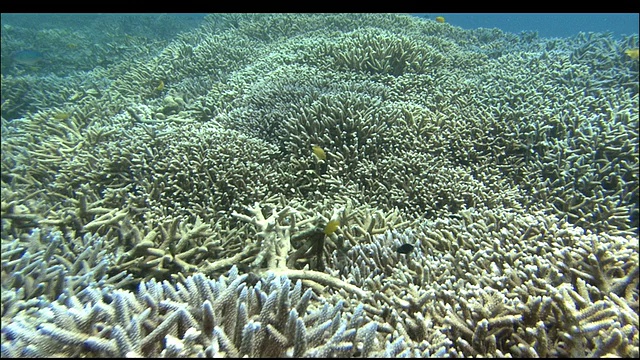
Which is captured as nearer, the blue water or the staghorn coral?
the staghorn coral

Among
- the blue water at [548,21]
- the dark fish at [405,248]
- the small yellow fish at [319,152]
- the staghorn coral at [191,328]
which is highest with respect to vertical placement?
the blue water at [548,21]

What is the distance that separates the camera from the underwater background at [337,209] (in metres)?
1.78

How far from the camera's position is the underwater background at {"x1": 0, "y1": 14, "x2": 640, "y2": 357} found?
178cm

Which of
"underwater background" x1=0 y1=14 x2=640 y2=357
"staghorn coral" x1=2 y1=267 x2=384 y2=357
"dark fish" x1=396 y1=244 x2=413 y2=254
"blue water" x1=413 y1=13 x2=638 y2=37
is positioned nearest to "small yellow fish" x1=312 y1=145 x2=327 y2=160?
"underwater background" x1=0 y1=14 x2=640 y2=357

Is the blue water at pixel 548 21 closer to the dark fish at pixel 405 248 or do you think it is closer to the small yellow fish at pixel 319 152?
the small yellow fish at pixel 319 152

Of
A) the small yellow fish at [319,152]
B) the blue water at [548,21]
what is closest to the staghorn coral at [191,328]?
the small yellow fish at [319,152]

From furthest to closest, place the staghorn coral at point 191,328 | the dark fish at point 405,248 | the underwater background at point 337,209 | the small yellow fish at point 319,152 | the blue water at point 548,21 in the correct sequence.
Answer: the blue water at point 548,21 → the small yellow fish at point 319,152 → the dark fish at point 405,248 → the underwater background at point 337,209 → the staghorn coral at point 191,328

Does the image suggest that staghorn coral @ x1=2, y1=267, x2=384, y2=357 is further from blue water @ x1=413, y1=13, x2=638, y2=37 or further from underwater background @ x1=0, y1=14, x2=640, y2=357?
blue water @ x1=413, y1=13, x2=638, y2=37

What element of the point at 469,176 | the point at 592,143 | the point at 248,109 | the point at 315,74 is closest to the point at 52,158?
the point at 248,109

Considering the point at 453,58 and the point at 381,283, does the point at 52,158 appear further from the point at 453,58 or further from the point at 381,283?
the point at 453,58

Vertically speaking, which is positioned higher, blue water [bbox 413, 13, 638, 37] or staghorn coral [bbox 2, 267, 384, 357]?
blue water [bbox 413, 13, 638, 37]

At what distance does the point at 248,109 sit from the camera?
5.26 meters

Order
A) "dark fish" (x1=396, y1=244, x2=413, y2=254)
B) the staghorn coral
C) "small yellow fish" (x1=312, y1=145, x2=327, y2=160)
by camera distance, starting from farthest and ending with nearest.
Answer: "small yellow fish" (x1=312, y1=145, x2=327, y2=160), "dark fish" (x1=396, y1=244, x2=413, y2=254), the staghorn coral

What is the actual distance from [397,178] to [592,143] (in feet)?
7.69
